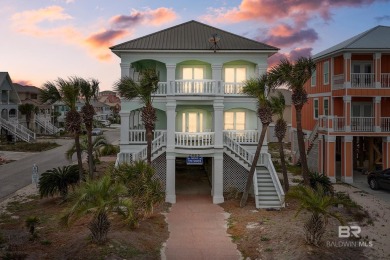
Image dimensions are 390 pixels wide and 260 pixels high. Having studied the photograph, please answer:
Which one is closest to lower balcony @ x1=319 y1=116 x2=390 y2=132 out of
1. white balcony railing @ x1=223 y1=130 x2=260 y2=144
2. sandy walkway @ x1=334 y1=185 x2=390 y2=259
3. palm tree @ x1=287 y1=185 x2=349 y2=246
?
sandy walkway @ x1=334 y1=185 x2=390 y2=259

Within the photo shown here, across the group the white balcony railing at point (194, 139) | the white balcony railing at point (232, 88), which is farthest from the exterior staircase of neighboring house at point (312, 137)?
the white balcony railing at point (194, 139)

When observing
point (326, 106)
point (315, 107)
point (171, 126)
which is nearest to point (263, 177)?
point (171, 126)

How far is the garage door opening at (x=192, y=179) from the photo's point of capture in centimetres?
2570

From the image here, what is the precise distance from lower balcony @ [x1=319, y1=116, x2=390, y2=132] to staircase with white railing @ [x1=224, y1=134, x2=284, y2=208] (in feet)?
25.8

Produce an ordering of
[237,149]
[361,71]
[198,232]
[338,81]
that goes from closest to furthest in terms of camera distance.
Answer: [198,232] < [237,149] < [338,81] < [361,71]

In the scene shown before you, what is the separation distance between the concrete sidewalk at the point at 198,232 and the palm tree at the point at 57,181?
596cm

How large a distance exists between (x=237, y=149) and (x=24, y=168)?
68.3 ft

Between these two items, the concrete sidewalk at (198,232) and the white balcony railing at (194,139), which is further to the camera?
the white balcony railing at (194,139)

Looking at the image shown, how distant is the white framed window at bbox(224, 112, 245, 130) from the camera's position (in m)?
27.1

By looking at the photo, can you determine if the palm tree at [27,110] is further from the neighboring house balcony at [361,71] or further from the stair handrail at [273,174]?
the stair handrail at [273,174]

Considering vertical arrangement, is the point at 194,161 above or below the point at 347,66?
below

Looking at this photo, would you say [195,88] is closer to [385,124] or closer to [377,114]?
[377,114]

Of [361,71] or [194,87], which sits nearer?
[194,87]

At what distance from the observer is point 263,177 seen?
2327 centimetres
